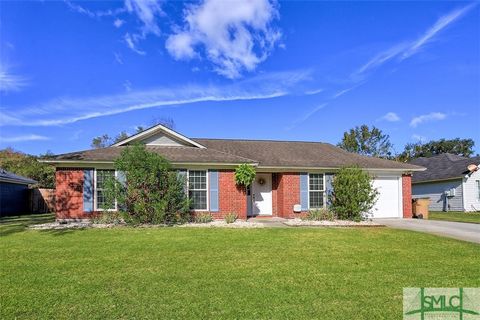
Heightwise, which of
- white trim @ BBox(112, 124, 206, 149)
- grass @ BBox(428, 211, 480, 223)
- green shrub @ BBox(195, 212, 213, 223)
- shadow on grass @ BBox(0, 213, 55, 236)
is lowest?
grass @ BBox(428, 211, 480, 223)

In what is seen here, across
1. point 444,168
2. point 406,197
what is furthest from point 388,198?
point 444,168

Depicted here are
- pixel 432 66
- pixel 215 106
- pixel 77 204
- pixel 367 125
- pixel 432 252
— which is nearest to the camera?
pixel 432 252

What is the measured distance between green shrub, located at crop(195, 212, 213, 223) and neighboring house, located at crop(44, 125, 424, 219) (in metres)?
0.22

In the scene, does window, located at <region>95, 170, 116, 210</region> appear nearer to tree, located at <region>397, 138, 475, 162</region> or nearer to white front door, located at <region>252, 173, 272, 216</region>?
white front door, located at <region>252, 173, 272, 216</region>

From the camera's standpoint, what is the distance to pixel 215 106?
2717 cm

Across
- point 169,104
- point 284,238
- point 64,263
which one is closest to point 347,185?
point 284,238

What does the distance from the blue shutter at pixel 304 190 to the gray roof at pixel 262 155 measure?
624mm

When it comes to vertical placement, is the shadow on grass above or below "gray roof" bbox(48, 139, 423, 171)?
below

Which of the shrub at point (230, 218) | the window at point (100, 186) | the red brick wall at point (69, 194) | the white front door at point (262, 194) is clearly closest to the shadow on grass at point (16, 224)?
the red brick wall at point (69, 194)

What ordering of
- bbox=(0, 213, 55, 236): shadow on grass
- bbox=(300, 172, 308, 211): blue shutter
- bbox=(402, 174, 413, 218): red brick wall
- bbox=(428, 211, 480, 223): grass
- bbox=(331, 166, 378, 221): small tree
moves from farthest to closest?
bbox=(402, 174, 413, 218): red brick wall → bbox=(428, 211, 480, 223): grass → bbox=(300, 172, 308, 211): blue shutter → bbox=(331, 166, 378, 221): small tree → bbox=(0, 213, 55, 236): shadow on grass

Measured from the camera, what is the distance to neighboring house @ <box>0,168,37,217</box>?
22455 mm

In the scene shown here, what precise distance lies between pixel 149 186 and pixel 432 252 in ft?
34.0

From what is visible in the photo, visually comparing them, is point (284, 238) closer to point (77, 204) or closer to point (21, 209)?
point (77, 204)

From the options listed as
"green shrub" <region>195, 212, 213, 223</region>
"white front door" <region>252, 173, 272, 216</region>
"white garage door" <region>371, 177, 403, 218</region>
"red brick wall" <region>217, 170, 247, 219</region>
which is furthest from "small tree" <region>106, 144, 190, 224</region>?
"white garage door" <region>371, 177, 403, 218</region>
